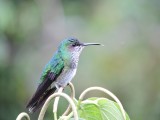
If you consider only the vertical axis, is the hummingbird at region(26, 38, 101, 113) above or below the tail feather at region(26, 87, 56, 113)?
above

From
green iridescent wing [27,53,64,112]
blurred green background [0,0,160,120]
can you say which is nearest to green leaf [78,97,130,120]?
green iridescent wing [27,53,64,112]

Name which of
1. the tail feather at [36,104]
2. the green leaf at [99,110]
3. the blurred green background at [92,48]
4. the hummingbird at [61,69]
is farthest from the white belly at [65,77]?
the blurred green background at [92,48]

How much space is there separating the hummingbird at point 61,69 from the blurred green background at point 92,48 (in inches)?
119

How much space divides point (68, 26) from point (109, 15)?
560 millimetres

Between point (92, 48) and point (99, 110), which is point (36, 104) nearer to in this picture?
point (99, 110)

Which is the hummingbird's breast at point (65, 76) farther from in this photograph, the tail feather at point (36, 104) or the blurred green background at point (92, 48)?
the blurred green background at point (92, 48)

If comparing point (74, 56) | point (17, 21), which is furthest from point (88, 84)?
point (74, 56)

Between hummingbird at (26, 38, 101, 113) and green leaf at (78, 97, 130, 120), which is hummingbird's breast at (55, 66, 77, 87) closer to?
hummingbird at (26, 38, 101, 113)

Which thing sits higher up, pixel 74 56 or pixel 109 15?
pixel 74 56

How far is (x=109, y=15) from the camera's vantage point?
7.61 m

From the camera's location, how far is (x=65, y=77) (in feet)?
8.66

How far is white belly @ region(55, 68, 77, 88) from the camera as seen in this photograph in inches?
101

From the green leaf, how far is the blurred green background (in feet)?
12.1

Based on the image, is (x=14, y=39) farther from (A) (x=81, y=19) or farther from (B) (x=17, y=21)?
(A) (x=81, y=19)
